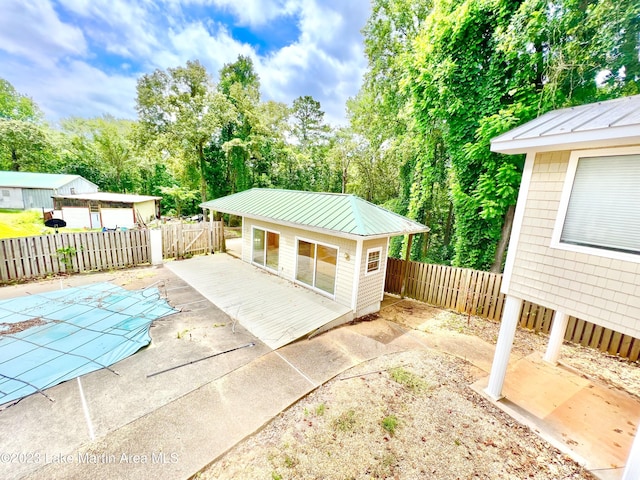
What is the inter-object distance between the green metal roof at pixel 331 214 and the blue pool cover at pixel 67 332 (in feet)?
14.1

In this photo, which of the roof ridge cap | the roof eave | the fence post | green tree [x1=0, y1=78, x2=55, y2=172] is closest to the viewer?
the roof eave

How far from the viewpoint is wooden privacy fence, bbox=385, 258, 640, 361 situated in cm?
581

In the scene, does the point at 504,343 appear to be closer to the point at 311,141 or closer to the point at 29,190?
the point at 311,141

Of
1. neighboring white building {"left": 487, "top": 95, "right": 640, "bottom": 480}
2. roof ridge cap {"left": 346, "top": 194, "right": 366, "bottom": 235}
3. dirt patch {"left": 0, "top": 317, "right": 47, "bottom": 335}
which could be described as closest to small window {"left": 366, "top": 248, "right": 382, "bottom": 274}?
roof ridge cap {"left": 346, "top": 194, "right": 366, "bottom": 235}

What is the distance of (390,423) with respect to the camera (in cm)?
352

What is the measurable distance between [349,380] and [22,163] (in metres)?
42.1

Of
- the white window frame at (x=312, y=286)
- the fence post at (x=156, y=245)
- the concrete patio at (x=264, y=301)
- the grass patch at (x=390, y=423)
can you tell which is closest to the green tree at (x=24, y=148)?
the fence post at (x=156, y=245)

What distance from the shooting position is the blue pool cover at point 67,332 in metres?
3.95

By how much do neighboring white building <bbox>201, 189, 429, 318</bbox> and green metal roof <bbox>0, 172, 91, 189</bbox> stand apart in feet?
74.8

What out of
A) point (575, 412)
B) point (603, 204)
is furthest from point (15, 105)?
point (575, 412)

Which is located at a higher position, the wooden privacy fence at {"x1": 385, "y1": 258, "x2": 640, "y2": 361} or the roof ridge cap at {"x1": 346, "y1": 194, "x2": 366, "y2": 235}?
the roof ridge cap at {"x1": 346, "y1": 194, "x2": 366, "y2": 235}

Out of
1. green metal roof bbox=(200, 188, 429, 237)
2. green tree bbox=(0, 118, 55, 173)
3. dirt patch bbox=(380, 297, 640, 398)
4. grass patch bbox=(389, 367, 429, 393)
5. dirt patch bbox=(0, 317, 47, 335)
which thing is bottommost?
dirt patch bbox=(380, 297, 640, 398)

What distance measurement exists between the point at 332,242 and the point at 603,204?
5444 mm

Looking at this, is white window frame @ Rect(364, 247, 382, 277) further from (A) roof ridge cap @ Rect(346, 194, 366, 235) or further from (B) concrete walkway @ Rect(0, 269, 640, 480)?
(B) concrete walkway @ Rect(0, 269, 640, 480)
